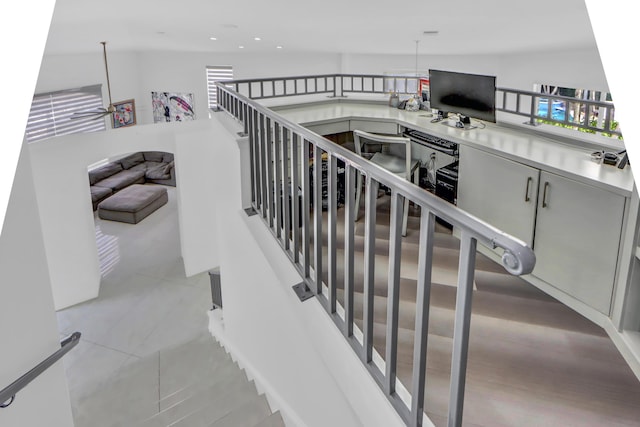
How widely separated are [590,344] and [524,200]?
0.83m

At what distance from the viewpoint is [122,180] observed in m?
11.0

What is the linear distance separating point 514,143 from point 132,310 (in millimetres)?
5773

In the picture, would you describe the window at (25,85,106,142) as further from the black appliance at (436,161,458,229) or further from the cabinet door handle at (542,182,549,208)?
the cabinet door handle at (542,182,549,208)

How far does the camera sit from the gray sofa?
10.6 meters

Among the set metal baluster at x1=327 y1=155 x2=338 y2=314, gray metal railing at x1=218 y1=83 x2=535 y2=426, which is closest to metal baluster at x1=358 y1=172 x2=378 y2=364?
gray metal railing at x1=218 y1=83 x2=535 y2=426

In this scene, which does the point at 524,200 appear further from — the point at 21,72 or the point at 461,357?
the point at 21,72

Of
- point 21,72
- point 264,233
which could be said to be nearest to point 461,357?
point 21,72

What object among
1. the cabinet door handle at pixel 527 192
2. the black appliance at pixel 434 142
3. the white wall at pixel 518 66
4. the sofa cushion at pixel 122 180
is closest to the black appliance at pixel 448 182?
the black appliance at pixel 434 142

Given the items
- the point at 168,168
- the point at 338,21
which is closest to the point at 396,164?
the point at 338,21

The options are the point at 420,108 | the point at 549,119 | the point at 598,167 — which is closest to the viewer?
the point at 598,167

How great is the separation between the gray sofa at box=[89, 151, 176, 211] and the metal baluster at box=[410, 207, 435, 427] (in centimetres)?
1018

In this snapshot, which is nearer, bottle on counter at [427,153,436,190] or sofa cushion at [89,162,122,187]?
bottle on counter at [427,153,436,190]

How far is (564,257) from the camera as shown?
7.76 feet

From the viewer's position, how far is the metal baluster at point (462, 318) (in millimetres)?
1028
